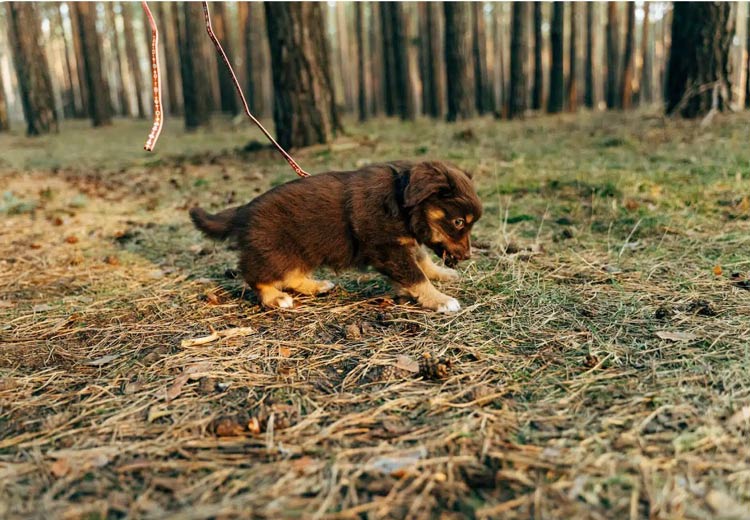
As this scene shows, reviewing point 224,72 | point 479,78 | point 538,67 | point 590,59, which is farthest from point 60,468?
point 590,59

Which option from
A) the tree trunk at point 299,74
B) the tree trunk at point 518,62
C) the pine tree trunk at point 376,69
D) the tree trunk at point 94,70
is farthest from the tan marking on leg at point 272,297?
the pine tree trunk at point 376,69

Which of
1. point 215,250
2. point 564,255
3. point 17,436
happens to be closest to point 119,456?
point 17,436

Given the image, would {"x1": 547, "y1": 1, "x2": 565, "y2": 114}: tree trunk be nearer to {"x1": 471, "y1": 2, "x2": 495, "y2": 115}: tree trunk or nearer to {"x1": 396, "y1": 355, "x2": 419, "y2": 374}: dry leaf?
{"x1": 471, "y1": 2, "x2": 495, "y2": 115}: tree trunk

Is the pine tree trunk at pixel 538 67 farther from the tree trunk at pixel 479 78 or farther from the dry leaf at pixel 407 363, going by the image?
the dry leaf at pixel 407 363

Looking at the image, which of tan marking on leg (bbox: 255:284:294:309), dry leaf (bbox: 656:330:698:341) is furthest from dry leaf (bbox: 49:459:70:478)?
dry leaf (bbox: 656:330:698:341)

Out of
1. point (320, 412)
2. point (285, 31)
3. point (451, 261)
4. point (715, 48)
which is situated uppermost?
point (285, 31)

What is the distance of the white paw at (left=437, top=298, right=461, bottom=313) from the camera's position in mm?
3602

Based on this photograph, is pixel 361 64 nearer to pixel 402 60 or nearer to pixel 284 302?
pixel 402 60

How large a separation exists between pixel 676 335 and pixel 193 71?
621 inches

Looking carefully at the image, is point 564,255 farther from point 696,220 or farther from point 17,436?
point 17,436

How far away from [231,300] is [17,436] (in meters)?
1.77

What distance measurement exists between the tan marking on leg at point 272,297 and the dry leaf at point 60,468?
5.86 feet

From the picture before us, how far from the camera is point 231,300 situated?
13.3ft

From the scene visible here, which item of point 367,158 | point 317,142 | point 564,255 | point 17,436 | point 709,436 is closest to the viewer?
point 709,436
